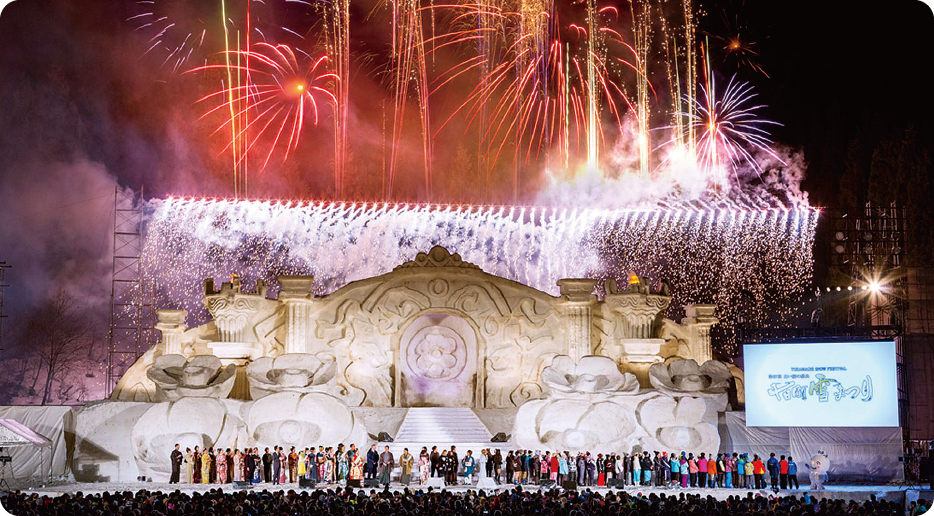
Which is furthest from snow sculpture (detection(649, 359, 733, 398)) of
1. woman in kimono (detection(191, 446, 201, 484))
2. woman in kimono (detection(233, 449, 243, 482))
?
woman in kimono (detection(191, 446, 201, 484))

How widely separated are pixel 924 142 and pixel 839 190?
4687mm

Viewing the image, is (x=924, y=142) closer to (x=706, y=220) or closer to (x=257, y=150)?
(x=706, y=220)

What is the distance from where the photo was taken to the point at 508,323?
3222cm

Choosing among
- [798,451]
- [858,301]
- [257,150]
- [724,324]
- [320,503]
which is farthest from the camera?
[257,150]

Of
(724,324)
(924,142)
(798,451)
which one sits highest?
(924,142)

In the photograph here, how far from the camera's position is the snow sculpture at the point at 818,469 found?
24625mm

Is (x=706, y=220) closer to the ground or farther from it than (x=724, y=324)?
farther from it

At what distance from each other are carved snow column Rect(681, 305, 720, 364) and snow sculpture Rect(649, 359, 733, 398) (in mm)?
3396

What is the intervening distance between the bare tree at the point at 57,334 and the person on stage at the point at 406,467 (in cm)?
3021

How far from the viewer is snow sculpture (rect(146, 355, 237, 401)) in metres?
28.0

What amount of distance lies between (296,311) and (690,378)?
12444 millimetres

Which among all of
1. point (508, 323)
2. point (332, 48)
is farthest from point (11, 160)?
point (508, 323)

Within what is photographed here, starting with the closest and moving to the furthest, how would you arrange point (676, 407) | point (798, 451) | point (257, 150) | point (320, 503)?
point (320, 503)
point (798, 451)
point (676, 407)
point (257, 150)

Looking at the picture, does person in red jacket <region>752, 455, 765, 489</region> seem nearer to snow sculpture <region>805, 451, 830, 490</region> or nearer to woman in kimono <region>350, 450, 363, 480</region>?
snow sculpture <region>805, 451, 830, 490</region>
